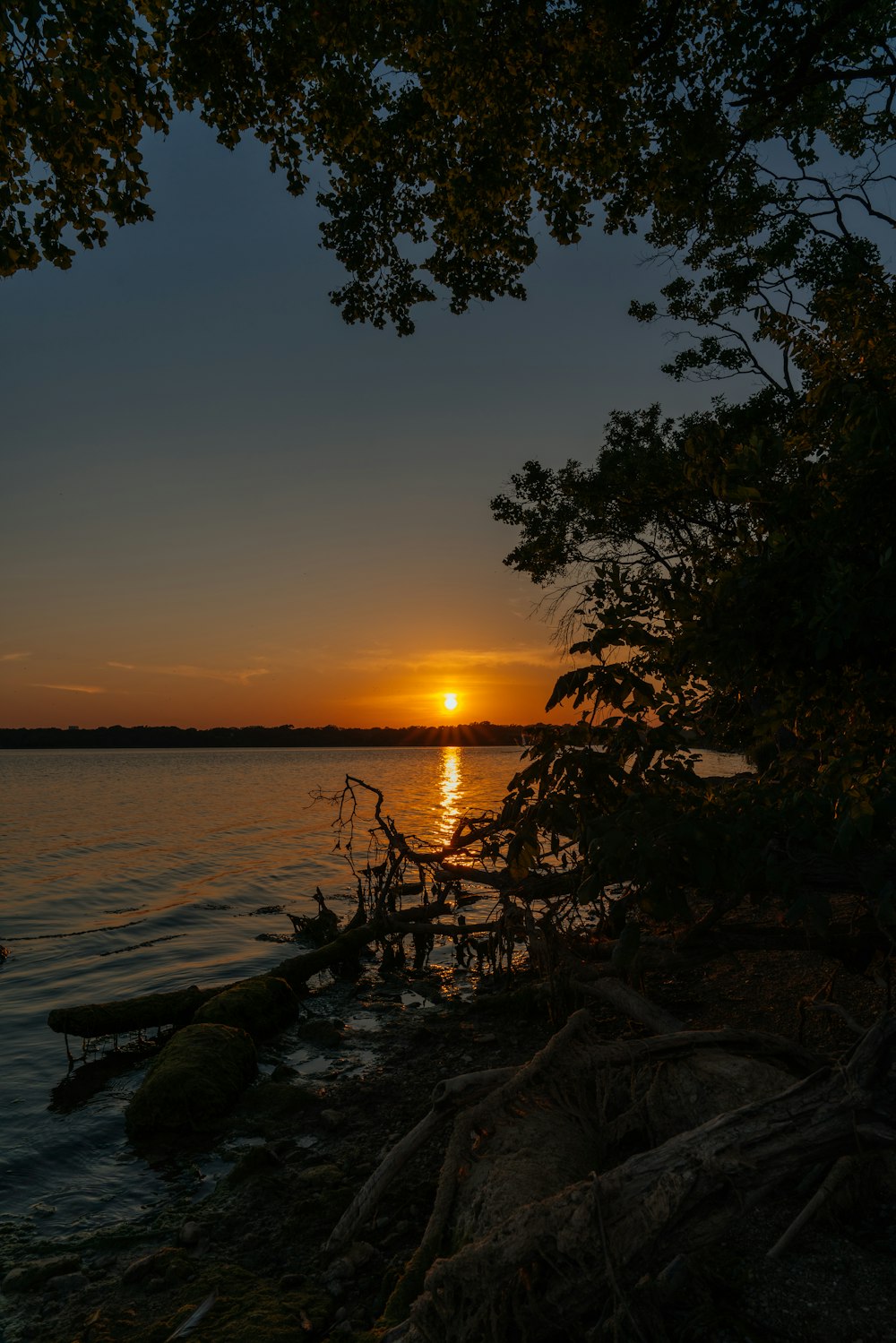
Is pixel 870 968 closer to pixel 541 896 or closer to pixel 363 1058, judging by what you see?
pixel 541 896

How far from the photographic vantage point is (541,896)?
33.1 ft

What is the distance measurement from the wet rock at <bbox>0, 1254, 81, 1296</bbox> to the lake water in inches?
22.7

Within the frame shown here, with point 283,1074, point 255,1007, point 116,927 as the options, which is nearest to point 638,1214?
point 283,1074

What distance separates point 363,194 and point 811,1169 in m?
10.7

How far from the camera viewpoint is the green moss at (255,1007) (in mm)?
9523

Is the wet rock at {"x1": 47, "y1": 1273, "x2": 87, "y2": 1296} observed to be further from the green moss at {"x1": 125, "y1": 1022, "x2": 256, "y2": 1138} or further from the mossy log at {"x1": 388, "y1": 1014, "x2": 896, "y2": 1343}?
the mossy log at {"x1": 388, "y1": 1014, "x2": 896, "y2": 1343}

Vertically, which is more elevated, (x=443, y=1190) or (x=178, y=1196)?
(x=443, y=1190)

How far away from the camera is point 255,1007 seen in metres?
9.91

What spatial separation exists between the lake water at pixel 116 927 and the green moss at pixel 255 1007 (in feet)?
2.97

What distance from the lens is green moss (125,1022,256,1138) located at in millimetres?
7387

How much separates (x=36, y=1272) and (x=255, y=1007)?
470cm

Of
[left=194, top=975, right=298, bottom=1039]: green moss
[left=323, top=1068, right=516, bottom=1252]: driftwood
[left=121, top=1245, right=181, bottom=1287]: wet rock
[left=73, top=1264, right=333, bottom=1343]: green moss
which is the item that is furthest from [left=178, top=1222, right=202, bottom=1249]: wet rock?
[left=194, top=975, right=298, bottom=1039]: green moss

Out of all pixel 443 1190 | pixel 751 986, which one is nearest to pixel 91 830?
pixel 751 986

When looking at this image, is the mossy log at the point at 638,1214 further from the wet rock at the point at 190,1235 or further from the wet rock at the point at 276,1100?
the wet rock at the point at 276,1100
